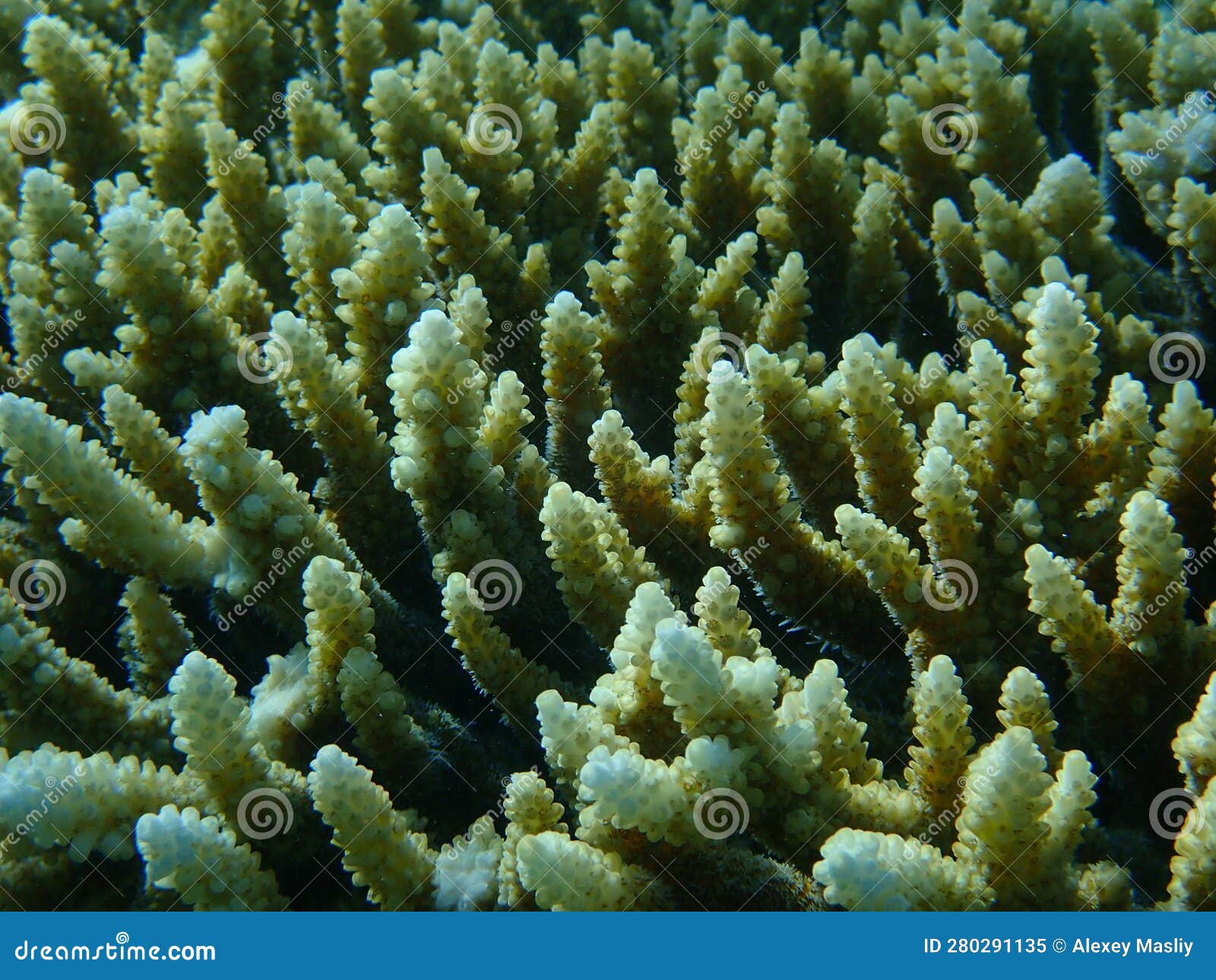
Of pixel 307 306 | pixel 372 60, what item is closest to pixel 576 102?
pixel 372 60

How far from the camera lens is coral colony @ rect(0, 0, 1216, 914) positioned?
5.52ft

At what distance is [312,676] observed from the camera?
2.03m

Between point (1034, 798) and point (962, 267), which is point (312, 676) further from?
point (962, 267)

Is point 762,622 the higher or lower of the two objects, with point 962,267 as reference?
lower

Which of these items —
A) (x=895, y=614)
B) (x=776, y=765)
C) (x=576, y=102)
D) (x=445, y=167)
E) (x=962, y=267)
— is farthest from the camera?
(x=576, y=102)

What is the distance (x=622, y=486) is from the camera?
219cm

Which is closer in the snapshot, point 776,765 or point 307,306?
point 776,765

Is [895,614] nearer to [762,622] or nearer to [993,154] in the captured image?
[762,622]

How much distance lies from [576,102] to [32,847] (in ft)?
9.70

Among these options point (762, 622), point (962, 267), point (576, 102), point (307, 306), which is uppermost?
point (962, 267)

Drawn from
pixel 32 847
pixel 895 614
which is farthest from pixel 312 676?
pixel 895 614

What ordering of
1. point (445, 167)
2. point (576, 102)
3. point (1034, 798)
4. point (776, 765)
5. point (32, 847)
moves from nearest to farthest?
point (1034, 798) → point (776, 765) → point (32, 847) → point (445, 167) → point (576, 102)

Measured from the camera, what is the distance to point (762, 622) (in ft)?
Answer: 7.32

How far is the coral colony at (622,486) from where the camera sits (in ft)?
5.52
